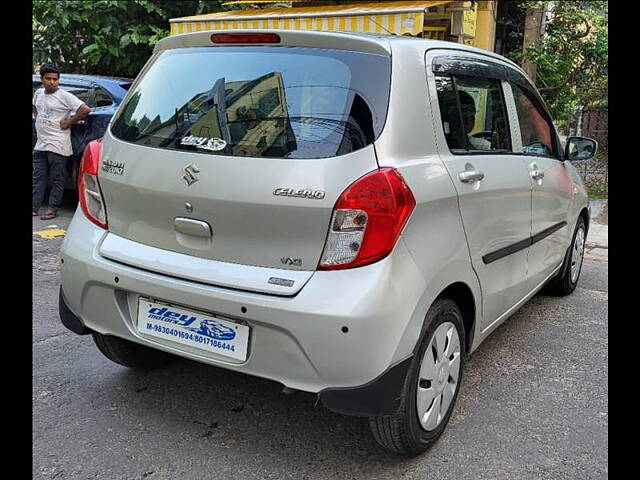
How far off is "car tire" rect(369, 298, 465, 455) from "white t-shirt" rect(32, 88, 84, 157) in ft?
17.4

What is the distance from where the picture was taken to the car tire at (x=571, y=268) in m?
4.62

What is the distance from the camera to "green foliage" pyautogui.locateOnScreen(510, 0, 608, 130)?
10.1 m

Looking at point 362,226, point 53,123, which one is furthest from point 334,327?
point 53,123

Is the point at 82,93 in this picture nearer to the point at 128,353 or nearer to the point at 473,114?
the point at 128,353

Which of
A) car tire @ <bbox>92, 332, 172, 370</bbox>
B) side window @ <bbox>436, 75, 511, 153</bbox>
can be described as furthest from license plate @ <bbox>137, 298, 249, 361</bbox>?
side window @ <bbox>436, 75, 511, 153</bbox>

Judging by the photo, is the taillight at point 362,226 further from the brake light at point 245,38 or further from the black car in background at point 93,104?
the black car in background at point 93,104

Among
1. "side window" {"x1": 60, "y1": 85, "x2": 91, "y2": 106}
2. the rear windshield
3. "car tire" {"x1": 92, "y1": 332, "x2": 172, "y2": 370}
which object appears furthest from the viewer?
"side window" {"x1": 60, "y1": 85, "x2": 91, "y2": 106}

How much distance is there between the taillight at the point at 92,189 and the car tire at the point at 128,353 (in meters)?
0.58

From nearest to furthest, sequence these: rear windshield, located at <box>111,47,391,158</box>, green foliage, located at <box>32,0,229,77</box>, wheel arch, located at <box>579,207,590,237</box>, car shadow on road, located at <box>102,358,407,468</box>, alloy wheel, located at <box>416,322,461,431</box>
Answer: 1. rear windshield, located at <box>111,47,391,158</box>
2. alloy wheel, located at <box>416,322,461,431</box>
3. car shadow on road, located at <box>102,358,407,468</box>
4. wheel arch, located at <box>579,207,590,237</box>
5. green foliage, located at <box>32,0,229,77</box>

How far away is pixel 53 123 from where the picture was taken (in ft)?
21.6

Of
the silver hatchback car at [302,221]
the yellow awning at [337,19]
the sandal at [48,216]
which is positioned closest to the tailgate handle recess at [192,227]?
the silver hatchback car at [302,221]

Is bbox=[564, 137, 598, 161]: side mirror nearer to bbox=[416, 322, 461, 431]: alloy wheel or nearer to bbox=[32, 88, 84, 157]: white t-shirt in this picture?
bbox=[416, 322, 461, 431]: alloy wheel

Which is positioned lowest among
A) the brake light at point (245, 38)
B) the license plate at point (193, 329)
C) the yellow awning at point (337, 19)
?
the license plate at point (193, 329)
